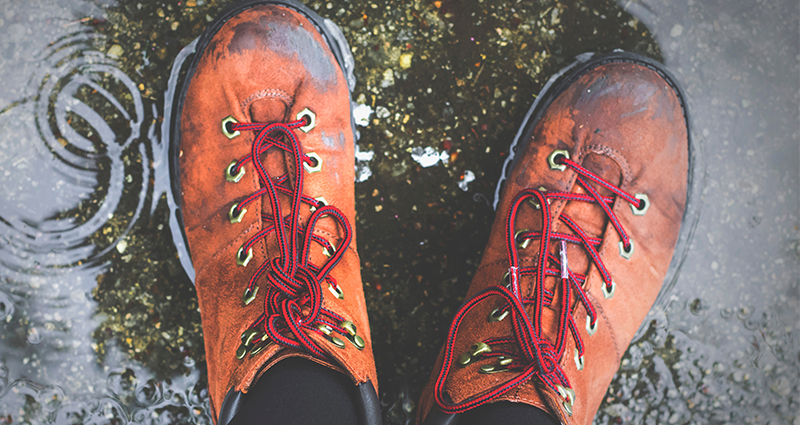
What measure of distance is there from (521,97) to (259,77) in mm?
602

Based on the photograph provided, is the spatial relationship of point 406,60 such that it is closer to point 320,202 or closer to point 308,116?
point 308,116

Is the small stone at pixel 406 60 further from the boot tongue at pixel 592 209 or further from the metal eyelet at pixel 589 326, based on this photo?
the metal eyelet at pixel 589 326

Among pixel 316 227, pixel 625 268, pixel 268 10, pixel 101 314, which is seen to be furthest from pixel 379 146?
pixel 101 314

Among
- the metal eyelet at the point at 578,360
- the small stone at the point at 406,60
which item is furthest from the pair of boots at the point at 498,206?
the small stone at the point at 406,60

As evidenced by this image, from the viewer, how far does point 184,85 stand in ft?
3.14

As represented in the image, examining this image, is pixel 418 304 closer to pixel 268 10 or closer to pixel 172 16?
pixel 268 10

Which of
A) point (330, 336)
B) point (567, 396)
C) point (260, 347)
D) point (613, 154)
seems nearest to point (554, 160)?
point (613, 154)

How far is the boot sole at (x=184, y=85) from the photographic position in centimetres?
96

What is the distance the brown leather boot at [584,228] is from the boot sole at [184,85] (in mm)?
446

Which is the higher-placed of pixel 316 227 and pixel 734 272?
pixel 316 227

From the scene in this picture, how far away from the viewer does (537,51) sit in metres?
1.01

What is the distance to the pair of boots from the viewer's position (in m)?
0.81

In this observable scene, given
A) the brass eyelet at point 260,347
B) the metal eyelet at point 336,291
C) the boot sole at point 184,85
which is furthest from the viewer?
the boot sole at point 184,85

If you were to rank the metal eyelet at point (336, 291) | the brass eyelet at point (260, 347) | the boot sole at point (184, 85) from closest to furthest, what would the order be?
the brass eyelet at point (260, 347)
the metal eyelet at point (336, 291)
the boot sole at point (184, 85)
